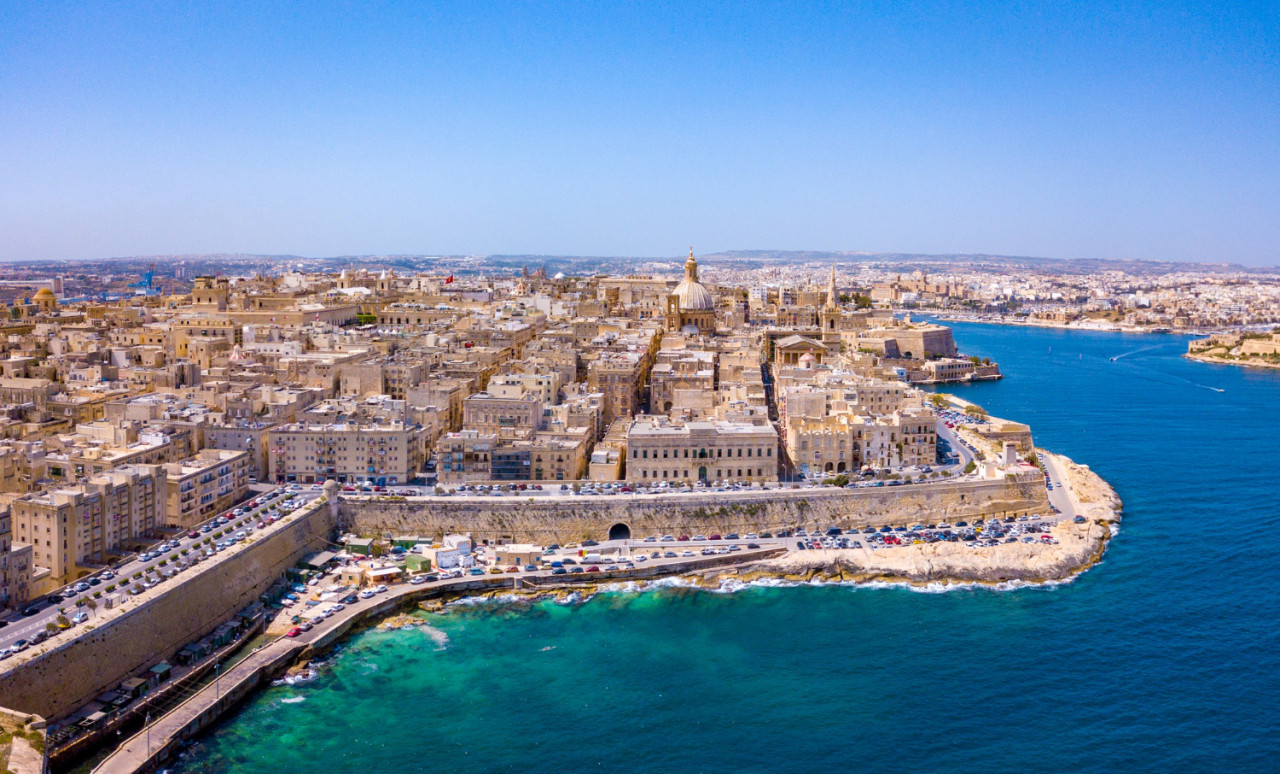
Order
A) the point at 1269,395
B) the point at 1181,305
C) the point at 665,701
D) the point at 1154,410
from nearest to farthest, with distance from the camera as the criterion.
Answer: the point at 665,701, the point at 1154,410, the point at 1269,395, the point at 1181,305

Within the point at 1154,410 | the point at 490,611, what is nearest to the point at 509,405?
the point at 490,611

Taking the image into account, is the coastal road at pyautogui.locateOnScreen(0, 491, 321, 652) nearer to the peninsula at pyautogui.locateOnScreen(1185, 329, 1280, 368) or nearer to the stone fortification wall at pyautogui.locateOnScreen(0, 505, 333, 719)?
the stone fortification wall at pyautogui.locateOnScreen(0, 505, 333, 719)

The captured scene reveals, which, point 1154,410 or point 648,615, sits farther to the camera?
point 1154,410

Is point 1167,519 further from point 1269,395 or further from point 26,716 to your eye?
point 1269,395

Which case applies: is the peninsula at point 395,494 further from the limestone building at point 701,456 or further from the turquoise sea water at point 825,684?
the turquoise sea water at point 825,684

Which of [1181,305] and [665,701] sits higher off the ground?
[1181,305]

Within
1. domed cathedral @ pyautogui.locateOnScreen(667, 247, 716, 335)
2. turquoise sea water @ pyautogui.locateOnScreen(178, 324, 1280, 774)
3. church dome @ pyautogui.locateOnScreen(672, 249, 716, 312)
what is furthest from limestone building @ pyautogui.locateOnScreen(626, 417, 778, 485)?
church dome @ pyautogui.locateOnScreen(672, 249, 716, 312)

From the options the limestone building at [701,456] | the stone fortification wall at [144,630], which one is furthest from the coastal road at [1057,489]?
the stone fortification wall at [144,630]

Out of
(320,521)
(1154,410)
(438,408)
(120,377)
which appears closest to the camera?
(320,521)
